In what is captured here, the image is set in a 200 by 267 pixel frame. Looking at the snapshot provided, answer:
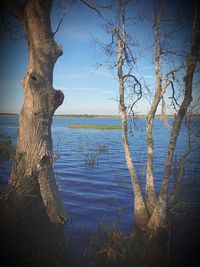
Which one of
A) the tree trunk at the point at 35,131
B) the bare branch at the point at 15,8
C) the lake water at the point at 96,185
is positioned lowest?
the lake water at the point at 96,185

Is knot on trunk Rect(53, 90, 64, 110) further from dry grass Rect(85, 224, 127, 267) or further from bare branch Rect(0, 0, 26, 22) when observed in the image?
dry grass Rect(85, 224, 127, 267)

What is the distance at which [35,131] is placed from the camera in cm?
632

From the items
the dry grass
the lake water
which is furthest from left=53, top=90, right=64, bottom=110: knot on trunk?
the dry grass

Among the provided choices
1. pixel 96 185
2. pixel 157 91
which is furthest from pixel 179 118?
pixel 96 185

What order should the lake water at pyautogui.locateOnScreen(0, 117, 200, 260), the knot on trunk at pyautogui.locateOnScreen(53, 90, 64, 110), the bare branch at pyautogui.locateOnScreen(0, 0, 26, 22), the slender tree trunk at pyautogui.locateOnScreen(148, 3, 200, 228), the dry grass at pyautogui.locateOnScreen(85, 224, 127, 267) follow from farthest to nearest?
1. the lake water at pyautogui.locateOnScreen(0, 117, 200, 260)
2. the knot on trunk at pyautogui.locateOnScreen(53, 90, 64, 110)
3. the bare branch at pyautogui.locateOnScreen(0, 0, 26, 22)
4. the dry grass at pyautogui.locateOnScreen(85, 224, 127, 267)
5. the slender tree trunk at pyautogui.locateOnScreen(148, 3, 200, 228)

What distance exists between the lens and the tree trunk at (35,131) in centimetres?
606

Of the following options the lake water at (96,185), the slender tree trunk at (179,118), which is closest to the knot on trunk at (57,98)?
the lake water at (96,185)

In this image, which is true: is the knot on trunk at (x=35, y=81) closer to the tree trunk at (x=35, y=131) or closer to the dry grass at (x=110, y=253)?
the tree trunk at (x=35, y=131)

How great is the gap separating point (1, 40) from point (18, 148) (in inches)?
106

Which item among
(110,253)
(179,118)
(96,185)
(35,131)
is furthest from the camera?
(96,185)

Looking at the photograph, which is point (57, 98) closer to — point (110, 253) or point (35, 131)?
point (35, 131)

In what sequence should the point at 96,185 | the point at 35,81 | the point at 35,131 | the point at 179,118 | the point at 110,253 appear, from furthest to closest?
the point at 96,185
the point at 35,131
the point at 35,81
the point at 110,253
the point at 179,118

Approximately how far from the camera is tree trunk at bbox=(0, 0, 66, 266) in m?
6.06

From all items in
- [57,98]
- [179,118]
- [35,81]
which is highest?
[35,81]
